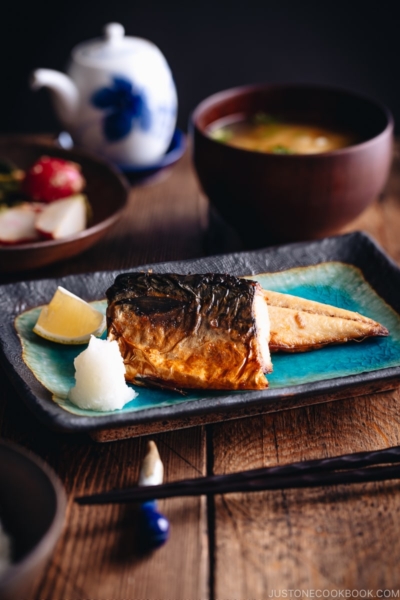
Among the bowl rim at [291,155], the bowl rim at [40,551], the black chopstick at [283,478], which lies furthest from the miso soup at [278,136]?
the bowl rim at [40,551]

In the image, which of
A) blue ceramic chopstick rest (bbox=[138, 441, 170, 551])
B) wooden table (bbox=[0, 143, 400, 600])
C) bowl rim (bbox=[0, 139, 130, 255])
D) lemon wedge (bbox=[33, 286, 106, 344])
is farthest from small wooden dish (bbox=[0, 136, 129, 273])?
blue ceramic chopstick rest (bbox=[138, 441, 170, 551])

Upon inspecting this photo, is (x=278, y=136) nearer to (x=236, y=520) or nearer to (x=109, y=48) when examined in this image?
(x=109, y=48)

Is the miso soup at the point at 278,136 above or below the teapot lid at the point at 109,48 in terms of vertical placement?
below

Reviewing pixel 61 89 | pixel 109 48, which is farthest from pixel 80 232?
pixel 109 48

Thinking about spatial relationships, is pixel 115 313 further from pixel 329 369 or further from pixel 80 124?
pixel 80 124

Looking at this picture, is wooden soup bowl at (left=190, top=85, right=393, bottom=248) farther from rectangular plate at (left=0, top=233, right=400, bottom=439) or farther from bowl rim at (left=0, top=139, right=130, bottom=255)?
bowl rim at (left=0, top=139, right=130, bottom=255)

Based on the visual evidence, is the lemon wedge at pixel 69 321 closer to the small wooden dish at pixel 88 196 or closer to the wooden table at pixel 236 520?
the wooden table at pixel 236 520
